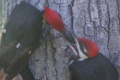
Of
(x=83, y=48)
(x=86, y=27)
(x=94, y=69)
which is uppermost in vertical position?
(x=86, y=27)

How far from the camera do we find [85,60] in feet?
9.36

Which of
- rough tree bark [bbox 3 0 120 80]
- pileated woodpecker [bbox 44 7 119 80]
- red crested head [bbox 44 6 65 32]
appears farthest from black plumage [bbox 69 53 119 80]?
red crested head [bbox 44 6 65 32]

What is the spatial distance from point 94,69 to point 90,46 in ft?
0.52

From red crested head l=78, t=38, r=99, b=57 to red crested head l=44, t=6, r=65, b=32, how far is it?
0.16 m

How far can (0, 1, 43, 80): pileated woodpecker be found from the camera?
9.57ft

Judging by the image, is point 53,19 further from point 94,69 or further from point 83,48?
point 94,69

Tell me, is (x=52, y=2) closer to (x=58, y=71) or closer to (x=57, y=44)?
(x=57, y=44)

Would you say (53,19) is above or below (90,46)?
above

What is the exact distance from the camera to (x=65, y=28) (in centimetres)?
288

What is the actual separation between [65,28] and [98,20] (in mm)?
255

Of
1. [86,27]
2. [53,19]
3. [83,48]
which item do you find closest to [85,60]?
[83,48]

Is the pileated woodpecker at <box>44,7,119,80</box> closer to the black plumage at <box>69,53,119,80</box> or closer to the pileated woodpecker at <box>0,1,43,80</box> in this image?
the black plumage at <box>69,53,119,80</box>

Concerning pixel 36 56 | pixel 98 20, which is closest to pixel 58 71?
pixel 36 56

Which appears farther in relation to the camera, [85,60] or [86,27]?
[86,27]
